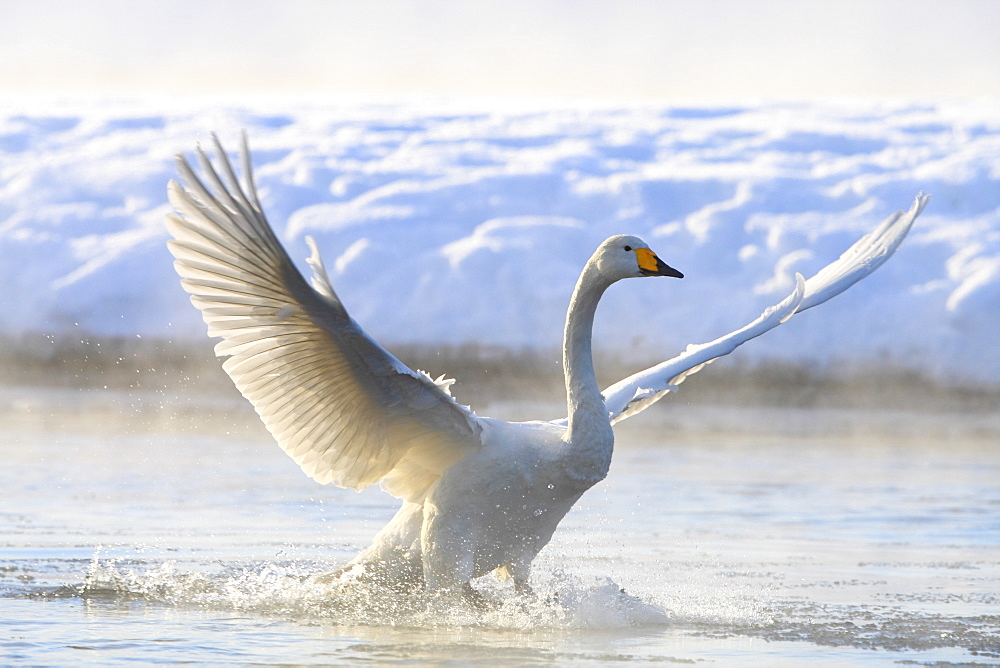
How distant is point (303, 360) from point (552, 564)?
2.40 meters

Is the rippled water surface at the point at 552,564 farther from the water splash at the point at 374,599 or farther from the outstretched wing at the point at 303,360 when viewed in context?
the outstretched wing at the point at 303,360

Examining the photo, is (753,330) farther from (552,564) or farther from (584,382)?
(552,564)

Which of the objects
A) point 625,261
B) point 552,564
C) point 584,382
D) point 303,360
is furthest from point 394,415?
point 552,564

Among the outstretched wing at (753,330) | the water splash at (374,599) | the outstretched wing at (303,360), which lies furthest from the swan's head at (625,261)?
the water splash at (374,599)

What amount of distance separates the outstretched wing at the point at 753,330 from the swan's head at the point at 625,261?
108cm

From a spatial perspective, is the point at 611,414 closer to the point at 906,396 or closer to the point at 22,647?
the point at 22,647

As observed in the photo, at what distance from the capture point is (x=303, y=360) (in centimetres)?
641

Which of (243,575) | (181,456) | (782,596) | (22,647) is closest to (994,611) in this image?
(782,596)

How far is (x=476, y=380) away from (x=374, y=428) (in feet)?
46.0

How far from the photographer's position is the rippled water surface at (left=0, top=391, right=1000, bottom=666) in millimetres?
5867

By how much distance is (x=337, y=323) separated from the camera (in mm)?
6043

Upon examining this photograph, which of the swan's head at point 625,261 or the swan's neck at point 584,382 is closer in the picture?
the swan's neck at point 584,382

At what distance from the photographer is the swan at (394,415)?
20.2ft

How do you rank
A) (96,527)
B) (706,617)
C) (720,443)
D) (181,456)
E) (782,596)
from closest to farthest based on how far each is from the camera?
(706,617) → (782,596) → (96,527) → (181,456) → (720,443)
